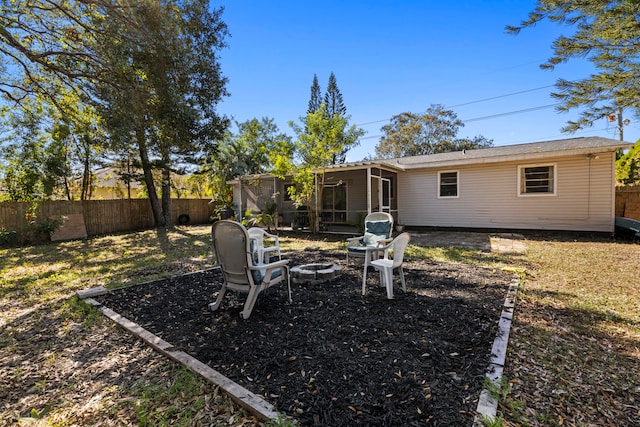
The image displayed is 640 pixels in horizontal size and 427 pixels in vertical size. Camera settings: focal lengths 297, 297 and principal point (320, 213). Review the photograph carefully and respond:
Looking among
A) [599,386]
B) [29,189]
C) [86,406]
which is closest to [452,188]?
[599,386]

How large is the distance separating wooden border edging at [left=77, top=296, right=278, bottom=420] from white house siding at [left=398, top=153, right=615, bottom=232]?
1164 centimetres

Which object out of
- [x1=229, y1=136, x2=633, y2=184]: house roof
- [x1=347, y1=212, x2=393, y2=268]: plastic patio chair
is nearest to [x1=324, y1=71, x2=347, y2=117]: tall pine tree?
[x1=229, y1=136, x2=633, y2=184]: house roof

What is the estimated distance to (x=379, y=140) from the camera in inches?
1271

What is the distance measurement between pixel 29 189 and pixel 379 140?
28245 millimetres

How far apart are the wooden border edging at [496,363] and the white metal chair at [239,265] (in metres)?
2.31

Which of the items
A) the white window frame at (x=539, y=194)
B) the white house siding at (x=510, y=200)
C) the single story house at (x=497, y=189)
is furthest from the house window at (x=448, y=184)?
the white window frame at (x=539, y=194)

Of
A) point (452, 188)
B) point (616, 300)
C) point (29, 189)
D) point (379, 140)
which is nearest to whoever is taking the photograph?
point (616, 300)

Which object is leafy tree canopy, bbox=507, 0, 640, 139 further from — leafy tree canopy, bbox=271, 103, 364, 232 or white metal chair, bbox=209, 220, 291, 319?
leafy tree canopy, bbox=271, 103, 364, 232

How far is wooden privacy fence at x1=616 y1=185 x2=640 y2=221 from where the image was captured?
10248mm

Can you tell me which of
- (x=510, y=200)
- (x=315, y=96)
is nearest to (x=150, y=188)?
(x=510, y=200)

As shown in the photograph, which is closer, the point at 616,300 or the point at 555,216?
the point at 616,300

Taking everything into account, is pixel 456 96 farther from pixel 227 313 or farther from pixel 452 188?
pixel 227 313

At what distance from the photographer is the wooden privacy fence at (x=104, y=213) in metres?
10.5

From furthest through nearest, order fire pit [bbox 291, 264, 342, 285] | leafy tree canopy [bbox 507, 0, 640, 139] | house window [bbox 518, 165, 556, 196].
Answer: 1. house window [bbox 518, 165, 556, 196]
2. fire pit [bbox 291, 264, 342, 285]
3. leafy tree canopy [bbox 507, 0, 640, 139]
